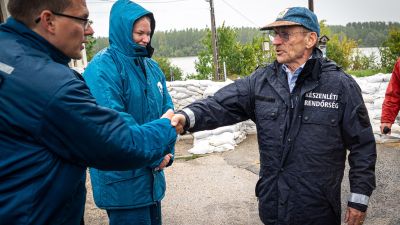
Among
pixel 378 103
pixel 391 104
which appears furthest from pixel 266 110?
pixel 378 103

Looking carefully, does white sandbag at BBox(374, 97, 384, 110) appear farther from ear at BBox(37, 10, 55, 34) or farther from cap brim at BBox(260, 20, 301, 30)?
ear at BBox(37, 10, 55, 34)

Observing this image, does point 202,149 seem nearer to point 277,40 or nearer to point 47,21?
point 277,40

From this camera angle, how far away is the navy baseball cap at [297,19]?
95.9 inches

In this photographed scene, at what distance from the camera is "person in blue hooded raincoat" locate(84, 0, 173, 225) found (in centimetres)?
238

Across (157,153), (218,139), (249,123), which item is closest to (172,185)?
(218,139)

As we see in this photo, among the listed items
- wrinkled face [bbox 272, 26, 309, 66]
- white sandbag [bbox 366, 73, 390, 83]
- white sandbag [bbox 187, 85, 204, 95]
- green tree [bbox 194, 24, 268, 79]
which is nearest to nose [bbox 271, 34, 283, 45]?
wrinkled face [bbox 272, 26, 309, 66]

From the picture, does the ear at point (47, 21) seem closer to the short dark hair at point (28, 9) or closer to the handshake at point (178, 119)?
the short dark hair at point (28, 9)

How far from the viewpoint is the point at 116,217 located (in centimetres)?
246

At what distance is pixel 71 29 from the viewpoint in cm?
161

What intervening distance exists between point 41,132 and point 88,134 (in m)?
0.17

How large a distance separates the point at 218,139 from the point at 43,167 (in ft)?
21.0

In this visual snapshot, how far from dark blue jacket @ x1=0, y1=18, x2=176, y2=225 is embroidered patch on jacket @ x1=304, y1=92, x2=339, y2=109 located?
4.09 ft

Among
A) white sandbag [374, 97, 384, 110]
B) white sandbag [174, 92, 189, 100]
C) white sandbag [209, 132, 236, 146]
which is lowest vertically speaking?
white sandbag [209, 132, 236, 146]

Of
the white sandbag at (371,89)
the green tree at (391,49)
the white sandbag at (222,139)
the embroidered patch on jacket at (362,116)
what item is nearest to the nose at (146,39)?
the embroidered patch on jacket at (362,116)
